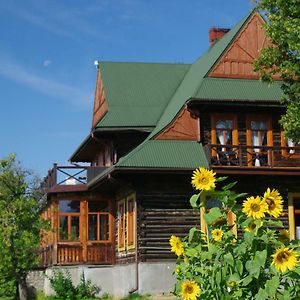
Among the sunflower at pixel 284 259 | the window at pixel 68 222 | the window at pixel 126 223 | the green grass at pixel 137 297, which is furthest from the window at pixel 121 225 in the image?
the sunflower at pixel 284 259

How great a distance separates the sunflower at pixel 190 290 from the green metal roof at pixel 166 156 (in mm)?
16341

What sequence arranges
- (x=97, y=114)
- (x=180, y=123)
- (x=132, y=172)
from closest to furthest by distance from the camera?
(x=132, y=172) < (x=180, y=123) < (x=97, y=114)

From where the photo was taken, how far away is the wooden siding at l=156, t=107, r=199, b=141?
25.5m

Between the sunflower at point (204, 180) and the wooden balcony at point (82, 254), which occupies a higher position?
the sunflower at point (204, 180)

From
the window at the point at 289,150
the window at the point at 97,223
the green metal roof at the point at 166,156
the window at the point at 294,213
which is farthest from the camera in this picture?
the window at the point at 97,223

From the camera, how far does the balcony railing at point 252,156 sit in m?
24.4

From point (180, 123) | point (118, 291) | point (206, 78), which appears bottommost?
point (118, 291)

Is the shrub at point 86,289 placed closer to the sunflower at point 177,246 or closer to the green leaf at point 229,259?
the sunflower at point 177,246

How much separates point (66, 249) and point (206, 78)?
8967 millimetres

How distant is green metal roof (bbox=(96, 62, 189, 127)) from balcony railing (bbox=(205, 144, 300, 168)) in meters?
4.45

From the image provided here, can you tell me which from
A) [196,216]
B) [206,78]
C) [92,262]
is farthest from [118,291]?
[206,78]

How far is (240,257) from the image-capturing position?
7152 millimetres

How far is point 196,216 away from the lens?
24766 millimetres

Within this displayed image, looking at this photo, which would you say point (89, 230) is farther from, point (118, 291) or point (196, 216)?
point (196, 216)
